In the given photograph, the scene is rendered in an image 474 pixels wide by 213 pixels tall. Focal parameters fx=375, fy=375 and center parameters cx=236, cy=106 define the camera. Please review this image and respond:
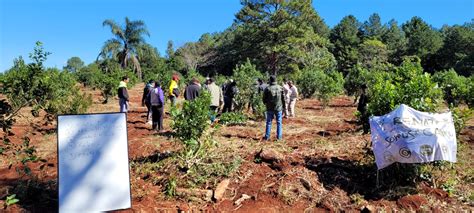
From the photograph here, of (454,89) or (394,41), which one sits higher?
(394,41)

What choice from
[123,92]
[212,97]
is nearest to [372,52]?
[123,92]

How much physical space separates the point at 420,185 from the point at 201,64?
151 ft

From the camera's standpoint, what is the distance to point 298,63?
1567 inches

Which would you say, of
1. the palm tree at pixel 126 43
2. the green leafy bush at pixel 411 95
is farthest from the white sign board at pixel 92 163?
the palm tree at pixel 126 43

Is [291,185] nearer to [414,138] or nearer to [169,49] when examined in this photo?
[414,138]

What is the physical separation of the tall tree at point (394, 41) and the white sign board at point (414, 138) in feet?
168

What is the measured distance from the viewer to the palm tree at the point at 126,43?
115 feet

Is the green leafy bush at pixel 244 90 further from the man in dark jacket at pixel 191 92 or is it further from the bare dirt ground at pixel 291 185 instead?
the bare dirt ground at pixel 291 185

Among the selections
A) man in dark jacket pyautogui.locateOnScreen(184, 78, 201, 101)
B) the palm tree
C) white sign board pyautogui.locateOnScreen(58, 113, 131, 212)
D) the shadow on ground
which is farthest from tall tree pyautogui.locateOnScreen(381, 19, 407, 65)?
white sign board pyautogui.locateOnScreen(58, 113, 131, 212)

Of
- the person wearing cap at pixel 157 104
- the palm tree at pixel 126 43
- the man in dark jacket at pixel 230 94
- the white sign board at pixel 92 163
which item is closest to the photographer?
the white sign board at pixel 92 163

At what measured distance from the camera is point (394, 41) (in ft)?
220

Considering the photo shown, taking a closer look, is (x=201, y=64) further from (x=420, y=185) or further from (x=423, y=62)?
(x=420, y=185)

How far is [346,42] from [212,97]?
5835 cm

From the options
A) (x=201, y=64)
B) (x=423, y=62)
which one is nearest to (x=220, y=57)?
(x=201, y=64)
